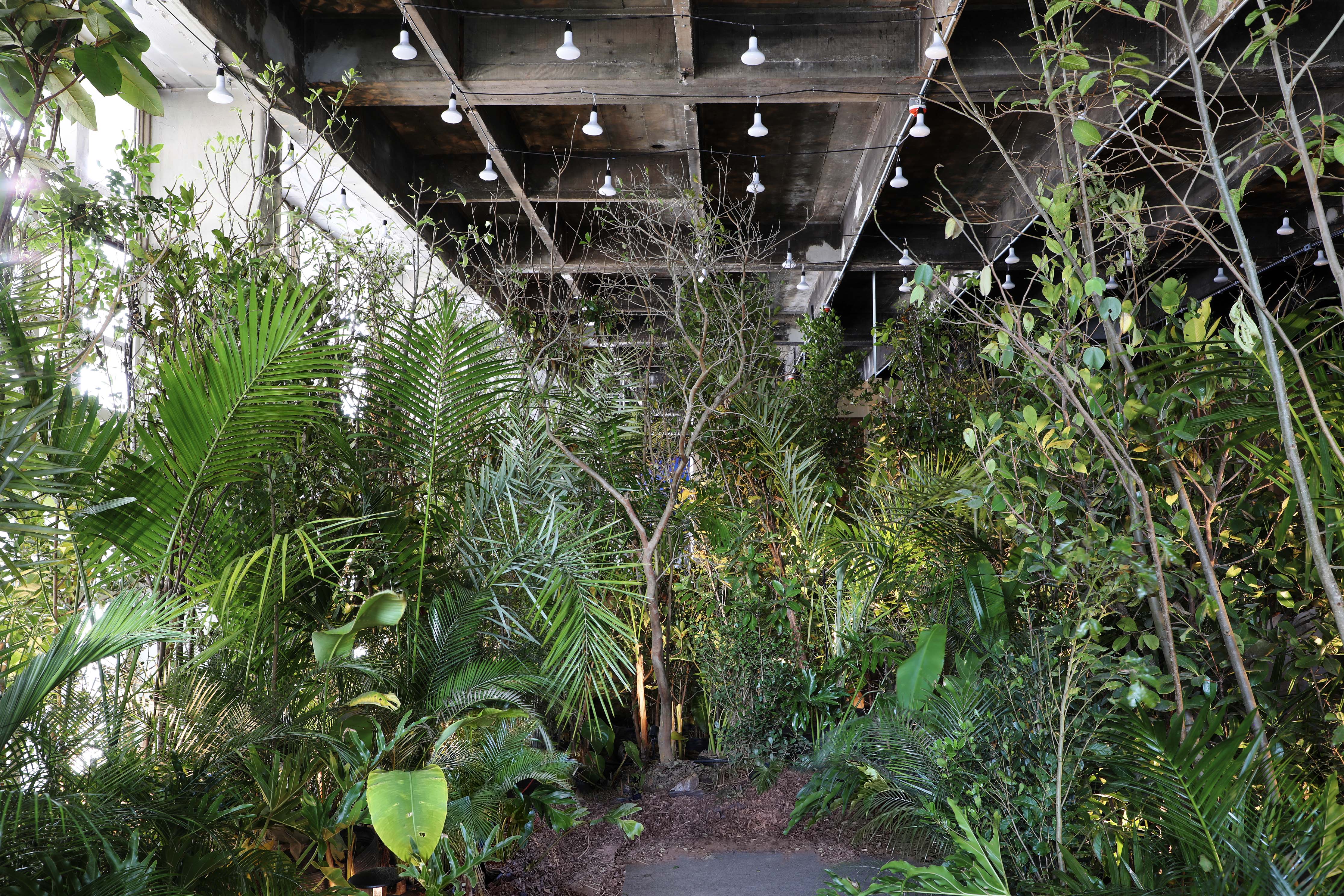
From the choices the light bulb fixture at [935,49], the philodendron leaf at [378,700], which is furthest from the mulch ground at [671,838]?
the light bulb fixture at [935,49]

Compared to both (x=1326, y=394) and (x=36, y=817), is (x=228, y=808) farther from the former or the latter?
(x=1326, y=394)

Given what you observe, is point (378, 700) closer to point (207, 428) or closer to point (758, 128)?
point (207, 428)

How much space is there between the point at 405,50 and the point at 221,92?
848mm

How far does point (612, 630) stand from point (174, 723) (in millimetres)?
1912

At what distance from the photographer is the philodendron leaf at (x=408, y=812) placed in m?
1.79

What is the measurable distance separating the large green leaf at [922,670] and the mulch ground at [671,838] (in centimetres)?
67

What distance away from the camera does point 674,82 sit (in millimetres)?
4922

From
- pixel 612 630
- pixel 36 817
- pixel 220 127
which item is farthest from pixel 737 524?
pixel 220 127

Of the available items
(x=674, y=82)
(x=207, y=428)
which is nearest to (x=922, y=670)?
(x=207, y=428)

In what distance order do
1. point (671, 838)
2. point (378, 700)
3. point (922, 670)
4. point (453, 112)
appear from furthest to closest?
point (453, 112) → point (671, 838) → point (922, 670) → point (378, 700)

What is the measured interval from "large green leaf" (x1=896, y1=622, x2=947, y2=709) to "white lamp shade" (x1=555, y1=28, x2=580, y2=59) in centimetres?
311

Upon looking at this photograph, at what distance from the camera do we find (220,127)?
4.81m

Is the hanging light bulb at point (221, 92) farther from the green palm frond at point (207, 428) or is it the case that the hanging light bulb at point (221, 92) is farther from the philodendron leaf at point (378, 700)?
the philodendron leaf at point (378, 700)

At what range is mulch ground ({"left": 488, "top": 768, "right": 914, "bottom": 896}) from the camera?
2.88m
